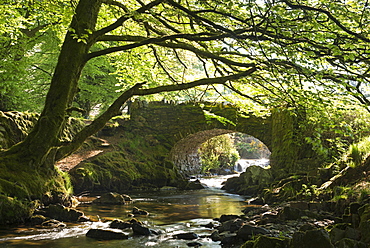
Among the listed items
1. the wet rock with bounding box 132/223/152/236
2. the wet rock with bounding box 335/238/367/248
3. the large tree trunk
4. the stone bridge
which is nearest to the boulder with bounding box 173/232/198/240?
the wet rock with bounding box 132/223/152/236

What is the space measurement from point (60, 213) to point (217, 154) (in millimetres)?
16934

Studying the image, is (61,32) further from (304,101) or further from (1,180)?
(304,101)

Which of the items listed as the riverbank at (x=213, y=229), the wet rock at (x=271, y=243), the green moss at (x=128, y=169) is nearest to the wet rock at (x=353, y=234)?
the riverbank at (x=213, y=229)

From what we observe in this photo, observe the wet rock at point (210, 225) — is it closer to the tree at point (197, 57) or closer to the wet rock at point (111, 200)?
the tree at point (197, 57)

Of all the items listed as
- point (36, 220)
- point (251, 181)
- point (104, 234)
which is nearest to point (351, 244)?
point (104, 234)

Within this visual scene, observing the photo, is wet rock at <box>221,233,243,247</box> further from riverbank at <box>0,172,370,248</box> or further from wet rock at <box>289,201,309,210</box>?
wet rock at <box>289,201,309,210</box>

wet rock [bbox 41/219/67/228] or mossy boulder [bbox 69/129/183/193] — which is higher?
mossy boulder [bbox 69/129/183/193]

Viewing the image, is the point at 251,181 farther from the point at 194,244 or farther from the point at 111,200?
the point at 194,244

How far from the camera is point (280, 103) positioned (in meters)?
7.81

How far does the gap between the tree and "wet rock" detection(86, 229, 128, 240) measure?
2.42 meters

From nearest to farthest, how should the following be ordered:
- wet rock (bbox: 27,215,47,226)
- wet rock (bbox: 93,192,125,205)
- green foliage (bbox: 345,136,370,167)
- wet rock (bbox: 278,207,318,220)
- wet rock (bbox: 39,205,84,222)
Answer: wet rock (bbox: 278,207,318,220)
wet rock (bbox: 27,215,47,226)
green foliage (bbox: 345,136,370,167)
wet rock (bbox: 39,205,84,222)
wet rock (bbox: 93,192,125,205)

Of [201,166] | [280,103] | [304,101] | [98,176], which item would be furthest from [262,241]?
[201,166]

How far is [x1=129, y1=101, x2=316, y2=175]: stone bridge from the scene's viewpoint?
49.9 ft

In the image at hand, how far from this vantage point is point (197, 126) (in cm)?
1841
